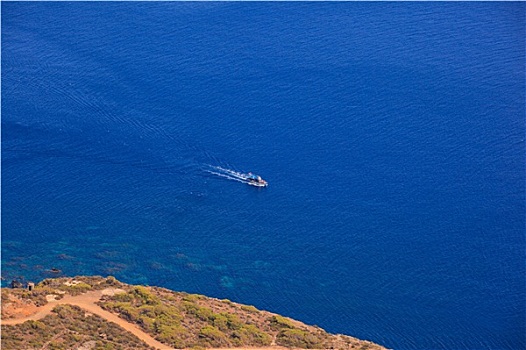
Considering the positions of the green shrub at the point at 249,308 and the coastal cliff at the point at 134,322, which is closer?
the coastal cliff at the point at 134,322

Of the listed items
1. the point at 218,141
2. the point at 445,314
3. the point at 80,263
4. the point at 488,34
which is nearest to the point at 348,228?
the point at 445,314

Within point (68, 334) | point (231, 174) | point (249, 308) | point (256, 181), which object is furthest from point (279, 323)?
point (231, 174)

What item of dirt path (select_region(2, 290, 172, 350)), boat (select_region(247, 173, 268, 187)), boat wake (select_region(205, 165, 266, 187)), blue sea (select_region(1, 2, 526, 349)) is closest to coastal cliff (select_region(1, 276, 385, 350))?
dirt path (select_region(2, 290, 172, 350))

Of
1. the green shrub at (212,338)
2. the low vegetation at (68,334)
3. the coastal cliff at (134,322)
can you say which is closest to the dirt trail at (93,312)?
the coastal cliff at (134,322)

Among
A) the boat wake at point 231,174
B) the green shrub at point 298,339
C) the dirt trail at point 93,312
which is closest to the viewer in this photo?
the dirt trail at point 93,312

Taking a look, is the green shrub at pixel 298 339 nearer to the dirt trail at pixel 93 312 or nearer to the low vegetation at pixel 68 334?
the dirt trail at pixel 93 312

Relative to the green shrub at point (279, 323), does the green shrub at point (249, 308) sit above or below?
above

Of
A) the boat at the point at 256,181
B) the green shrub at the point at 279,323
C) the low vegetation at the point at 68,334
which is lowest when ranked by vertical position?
the low vegetation at the point at 68,334
